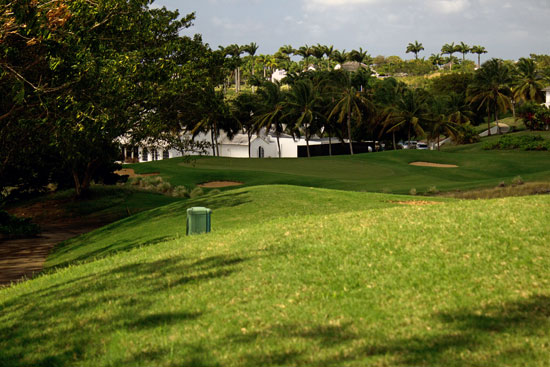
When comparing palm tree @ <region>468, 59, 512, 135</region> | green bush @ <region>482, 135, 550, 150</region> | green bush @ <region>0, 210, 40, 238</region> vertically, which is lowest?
green bush @ <region>0, 210, 40, 238</region>

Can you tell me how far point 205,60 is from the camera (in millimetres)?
31281

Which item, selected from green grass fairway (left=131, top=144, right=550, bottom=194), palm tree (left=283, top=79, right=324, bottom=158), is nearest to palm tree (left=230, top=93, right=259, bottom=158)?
palm tree (left=283, top=79, right=324, bottom=158)

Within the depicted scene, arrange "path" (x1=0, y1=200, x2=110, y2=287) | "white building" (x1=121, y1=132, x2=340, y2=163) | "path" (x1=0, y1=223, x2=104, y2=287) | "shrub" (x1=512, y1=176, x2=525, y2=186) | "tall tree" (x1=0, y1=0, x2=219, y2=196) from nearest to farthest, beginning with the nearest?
1. "tall tree" (x1=0, y1=0, x2=219, y2=196)
2. "path" (x1=0, y1=223, x2=104, y2=287)
3. "path" (x1=0, y1=200, x2=110, y2=287)
4. "shrub" (x1=512, y1=176, x2=525, y2=186)
5. "white building" (x1=121, y1=132, x2=340, y2=163)

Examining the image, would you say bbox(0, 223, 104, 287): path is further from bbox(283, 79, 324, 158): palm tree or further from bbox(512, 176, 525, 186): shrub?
bbox(283, 79, 324, 158): palm tree

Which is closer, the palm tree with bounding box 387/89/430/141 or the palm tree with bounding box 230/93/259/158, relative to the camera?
the palm tree with bounding box 387/89/430/141

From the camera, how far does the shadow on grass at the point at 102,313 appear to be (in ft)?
25.8

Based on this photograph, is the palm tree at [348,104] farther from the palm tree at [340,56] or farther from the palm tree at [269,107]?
the palm tree at [340,56]

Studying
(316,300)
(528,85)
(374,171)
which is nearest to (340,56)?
→ (528,85)

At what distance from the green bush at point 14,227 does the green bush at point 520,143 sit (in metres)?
59.9

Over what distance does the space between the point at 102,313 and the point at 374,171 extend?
151 ft

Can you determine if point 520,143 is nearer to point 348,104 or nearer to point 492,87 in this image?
point 348,104

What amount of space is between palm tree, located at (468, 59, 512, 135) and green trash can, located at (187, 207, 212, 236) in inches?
3613

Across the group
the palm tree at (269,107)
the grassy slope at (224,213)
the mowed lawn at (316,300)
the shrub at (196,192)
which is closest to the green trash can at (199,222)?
the grassy slope at (224,213)

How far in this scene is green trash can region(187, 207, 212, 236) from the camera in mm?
17984
